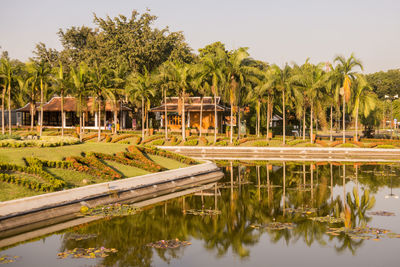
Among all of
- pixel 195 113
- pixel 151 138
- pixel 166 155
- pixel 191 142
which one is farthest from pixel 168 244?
pixel 195 113

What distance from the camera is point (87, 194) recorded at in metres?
21.5

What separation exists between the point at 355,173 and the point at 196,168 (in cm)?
1141

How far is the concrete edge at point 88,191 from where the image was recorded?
1788 centimetres

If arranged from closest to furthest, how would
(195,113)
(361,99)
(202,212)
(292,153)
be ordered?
(202,212), (292,153), (361,99), (195,113)

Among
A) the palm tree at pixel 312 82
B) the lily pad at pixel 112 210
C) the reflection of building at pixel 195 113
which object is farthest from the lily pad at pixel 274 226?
the reflection of building at pixel 195 113

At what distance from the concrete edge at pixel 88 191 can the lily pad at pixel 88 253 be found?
465cm

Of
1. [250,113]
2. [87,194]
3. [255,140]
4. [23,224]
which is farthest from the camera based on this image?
[250,113]

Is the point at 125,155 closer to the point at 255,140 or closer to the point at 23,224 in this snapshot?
the point at 23,224

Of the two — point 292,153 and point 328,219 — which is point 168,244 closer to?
point 328,219

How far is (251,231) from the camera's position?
1661cm

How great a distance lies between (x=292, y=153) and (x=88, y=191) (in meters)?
31.3

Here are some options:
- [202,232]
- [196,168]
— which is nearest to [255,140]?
[196,168]

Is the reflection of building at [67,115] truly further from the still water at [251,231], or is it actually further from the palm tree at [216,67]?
the still water at [251,231]

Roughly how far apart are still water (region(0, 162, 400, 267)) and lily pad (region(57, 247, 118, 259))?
25 cm
